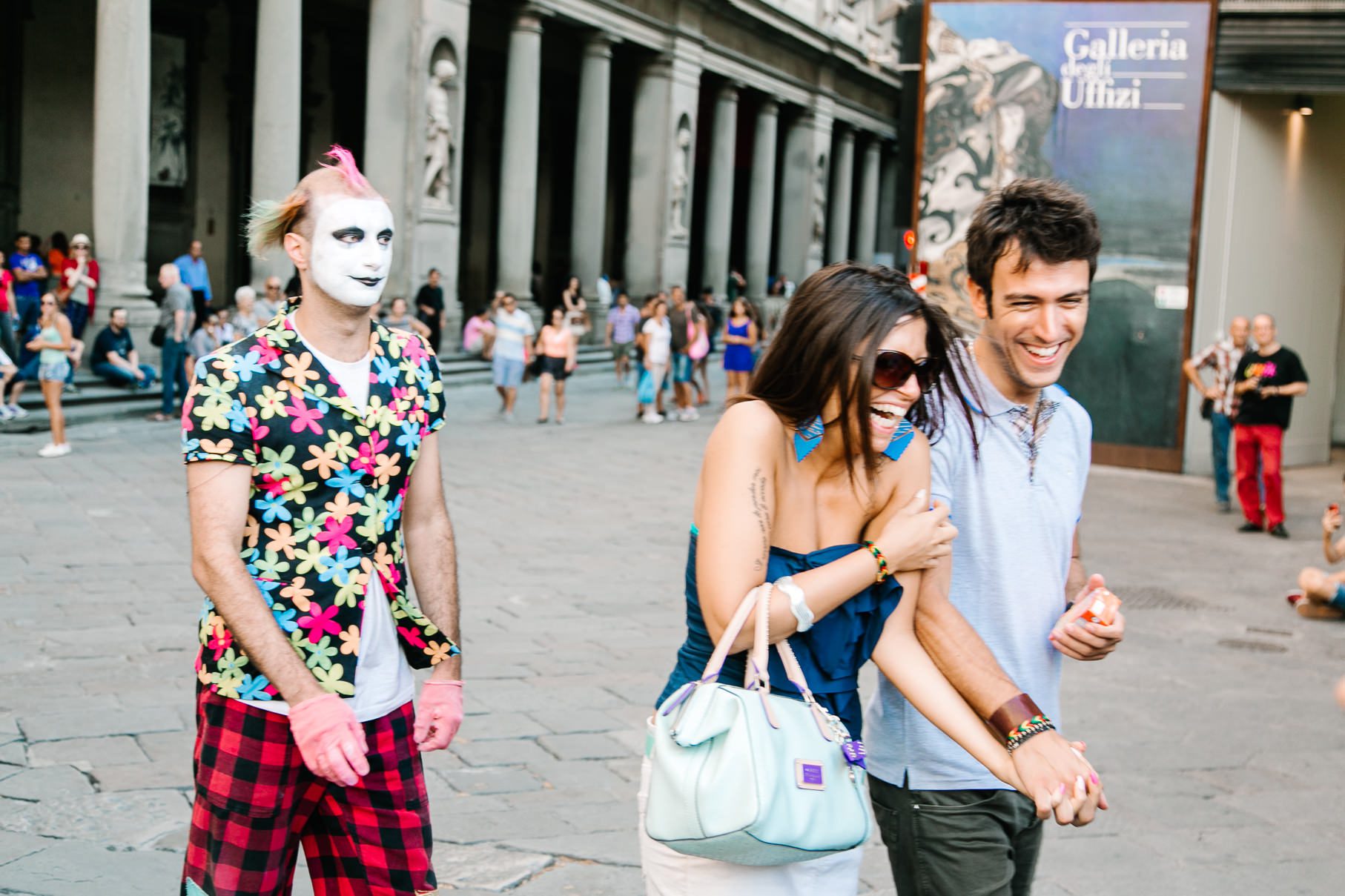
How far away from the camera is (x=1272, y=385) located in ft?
39.5

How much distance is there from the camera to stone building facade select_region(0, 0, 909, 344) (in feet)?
60.3

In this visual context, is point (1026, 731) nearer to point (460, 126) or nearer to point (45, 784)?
point (45, 784)

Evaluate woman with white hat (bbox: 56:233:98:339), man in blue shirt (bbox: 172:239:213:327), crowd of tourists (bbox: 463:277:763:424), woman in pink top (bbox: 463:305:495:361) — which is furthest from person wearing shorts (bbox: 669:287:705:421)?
woman with white hat (bbox: 56:233:98:339)

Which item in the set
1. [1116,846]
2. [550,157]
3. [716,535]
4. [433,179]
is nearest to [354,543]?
[716,535]

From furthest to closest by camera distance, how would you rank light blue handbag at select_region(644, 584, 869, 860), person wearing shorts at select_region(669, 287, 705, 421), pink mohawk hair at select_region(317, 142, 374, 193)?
person wearing shorts at select_region(669, 287, 705, 421)
pink mohawk hair at select_region(317, 142, 374, 193)
light blue handbag at select_region(644, 584, 869, 860)

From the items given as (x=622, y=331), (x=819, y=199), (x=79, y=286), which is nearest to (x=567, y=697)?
(x=79, y=286)

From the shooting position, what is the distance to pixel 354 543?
2.78 metres

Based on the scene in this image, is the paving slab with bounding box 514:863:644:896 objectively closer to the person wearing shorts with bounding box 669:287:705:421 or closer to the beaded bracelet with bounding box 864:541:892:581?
the beaded bracelet with bounding box 864:541:892:581

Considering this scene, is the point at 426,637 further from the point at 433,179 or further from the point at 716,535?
the point at 433,179

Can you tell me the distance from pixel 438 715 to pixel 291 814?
33 centimetres

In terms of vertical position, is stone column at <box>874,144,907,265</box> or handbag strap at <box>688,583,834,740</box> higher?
stone column at <box>874,144,907,265</box>

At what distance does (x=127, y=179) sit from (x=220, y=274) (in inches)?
355

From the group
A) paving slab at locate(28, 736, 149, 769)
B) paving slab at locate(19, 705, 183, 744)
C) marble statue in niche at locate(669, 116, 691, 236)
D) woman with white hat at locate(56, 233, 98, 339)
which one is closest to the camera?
paving slab at locate(28, 736, 149, 769)

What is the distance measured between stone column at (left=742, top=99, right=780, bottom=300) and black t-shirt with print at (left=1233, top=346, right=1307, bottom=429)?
24001 mm
